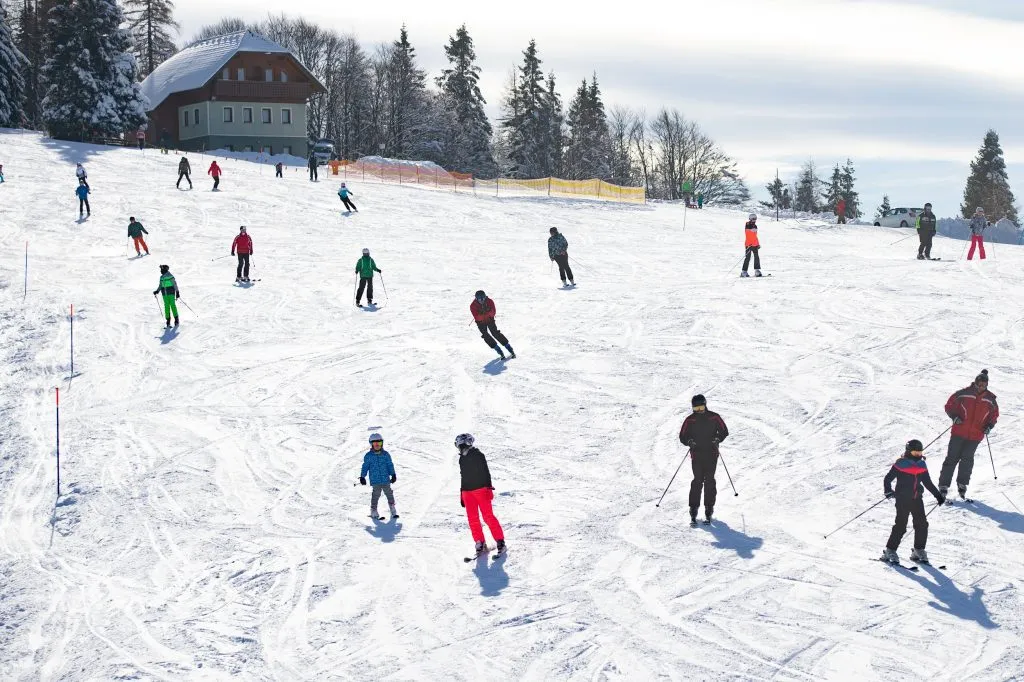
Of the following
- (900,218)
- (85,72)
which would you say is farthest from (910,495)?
(85,72)

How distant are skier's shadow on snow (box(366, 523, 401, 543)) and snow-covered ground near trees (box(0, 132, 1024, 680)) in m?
0.17

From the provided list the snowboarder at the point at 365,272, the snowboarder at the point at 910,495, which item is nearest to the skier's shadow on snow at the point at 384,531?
the snowboarder at the point at 910,495

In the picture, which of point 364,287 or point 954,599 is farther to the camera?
point 364,287

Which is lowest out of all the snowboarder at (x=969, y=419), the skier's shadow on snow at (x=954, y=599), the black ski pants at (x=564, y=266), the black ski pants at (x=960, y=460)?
the skier's shadow on snow at (x=954, y=599)

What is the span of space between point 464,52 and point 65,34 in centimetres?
3109

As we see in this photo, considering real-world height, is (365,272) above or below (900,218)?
below

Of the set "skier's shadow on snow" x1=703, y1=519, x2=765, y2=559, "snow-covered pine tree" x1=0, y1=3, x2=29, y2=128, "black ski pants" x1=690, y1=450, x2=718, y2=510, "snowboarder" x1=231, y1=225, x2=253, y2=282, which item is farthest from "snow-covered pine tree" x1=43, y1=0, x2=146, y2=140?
"skier's shadow on snow" x1=703, y1=519, x2=765, y2=559

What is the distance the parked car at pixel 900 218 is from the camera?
145ft

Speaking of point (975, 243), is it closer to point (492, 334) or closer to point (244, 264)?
point (492, 334)

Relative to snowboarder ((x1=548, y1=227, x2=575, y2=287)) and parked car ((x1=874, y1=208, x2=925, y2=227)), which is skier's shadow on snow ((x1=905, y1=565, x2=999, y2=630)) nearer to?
snowboarder ((x1=548, y1=227, x2=575, y2=287))

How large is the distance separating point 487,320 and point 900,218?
33.3 meters

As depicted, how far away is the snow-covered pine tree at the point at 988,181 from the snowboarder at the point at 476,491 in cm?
7866

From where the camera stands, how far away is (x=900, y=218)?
4500cm

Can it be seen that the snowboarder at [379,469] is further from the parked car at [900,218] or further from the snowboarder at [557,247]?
the parked car at [900,218]
